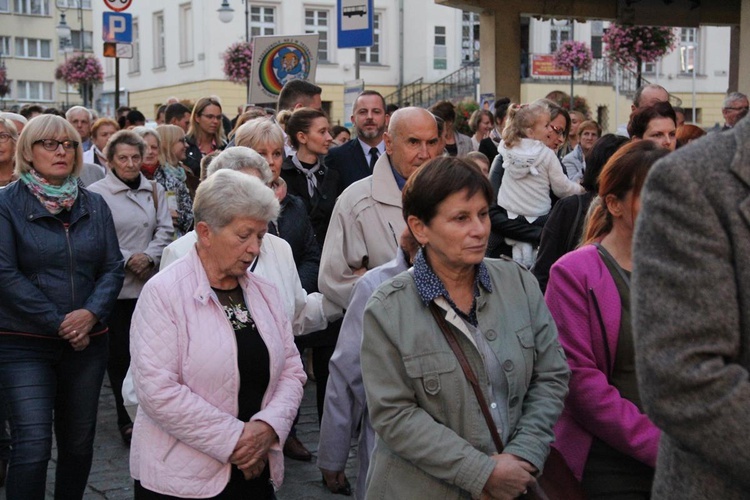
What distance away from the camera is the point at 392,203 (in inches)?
227

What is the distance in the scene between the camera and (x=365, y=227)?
18.9 ft

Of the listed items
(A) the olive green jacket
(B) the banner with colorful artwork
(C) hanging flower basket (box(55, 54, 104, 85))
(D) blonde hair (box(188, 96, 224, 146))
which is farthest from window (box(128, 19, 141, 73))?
(A) the olive green jacket

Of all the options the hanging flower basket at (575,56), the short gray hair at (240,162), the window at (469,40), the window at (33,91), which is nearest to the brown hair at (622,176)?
the short gray hair at (240,162)

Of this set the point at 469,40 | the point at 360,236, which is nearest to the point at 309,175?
the point at 360,236

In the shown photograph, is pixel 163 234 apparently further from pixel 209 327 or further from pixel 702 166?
pixel 702 166

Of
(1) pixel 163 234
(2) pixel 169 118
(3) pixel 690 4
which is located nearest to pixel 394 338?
(1) pixel 163 234

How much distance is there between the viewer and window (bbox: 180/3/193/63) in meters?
46.1

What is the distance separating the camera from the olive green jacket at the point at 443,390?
339 centimetres

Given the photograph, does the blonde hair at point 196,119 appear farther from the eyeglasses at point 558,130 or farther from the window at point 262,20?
the window at point 262,20

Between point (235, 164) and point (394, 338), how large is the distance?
234cm

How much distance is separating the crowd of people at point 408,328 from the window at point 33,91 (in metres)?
66.3

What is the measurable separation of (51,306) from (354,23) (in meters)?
7.17

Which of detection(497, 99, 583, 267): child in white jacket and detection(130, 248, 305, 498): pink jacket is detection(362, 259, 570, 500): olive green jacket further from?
detection(497, 99, 583, 267): child in white jacket

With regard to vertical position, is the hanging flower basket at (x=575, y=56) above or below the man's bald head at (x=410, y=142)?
above
